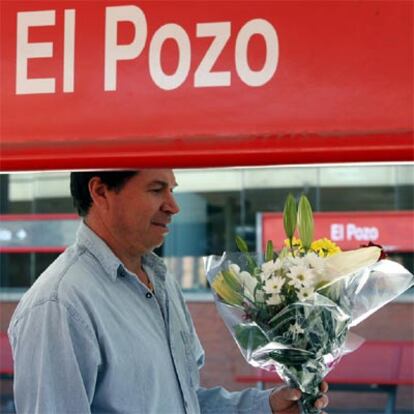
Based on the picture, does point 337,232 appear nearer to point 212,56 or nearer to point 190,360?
point 190,360

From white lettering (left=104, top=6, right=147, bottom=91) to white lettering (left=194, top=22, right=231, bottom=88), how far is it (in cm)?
6

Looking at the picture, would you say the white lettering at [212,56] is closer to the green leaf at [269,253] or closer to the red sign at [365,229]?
the green leaf at [269,253]

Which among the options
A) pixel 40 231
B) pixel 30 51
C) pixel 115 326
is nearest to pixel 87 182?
pixel 115 326

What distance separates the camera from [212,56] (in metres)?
0.78

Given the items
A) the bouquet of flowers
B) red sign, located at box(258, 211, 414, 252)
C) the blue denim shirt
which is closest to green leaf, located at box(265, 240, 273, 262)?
the bouquet of flowers

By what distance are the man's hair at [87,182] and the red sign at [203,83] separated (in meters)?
0.84

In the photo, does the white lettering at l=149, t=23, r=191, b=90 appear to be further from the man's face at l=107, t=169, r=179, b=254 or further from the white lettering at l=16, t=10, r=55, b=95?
the man's face at l=107, t=169, r=179, b=254

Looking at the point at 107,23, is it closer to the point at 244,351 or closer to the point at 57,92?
the point at 57,92

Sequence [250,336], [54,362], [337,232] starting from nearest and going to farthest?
[54,362], [250,336], [337,232]

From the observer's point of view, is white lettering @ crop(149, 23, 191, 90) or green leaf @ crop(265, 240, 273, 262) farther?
green leaf @ crop(265, 240, 273, 262)

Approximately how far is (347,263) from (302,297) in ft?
0.44

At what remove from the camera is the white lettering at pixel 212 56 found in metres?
0.77

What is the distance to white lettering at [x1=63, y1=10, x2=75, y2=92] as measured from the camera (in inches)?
31.4

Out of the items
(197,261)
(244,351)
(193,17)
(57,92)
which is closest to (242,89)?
(193,17)
